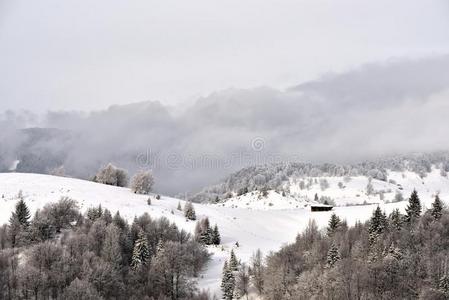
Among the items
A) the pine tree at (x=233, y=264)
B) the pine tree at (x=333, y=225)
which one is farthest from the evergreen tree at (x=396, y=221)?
the pine tree at (x=233, y=264)

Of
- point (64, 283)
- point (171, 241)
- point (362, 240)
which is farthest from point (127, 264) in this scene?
point (362, 240)

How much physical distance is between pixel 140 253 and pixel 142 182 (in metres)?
46.0

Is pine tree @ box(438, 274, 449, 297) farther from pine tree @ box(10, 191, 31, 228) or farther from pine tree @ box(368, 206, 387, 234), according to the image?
pine tree @ box(10, 191, 31, 228)

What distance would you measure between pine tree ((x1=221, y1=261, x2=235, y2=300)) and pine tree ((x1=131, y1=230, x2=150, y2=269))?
1620 cm

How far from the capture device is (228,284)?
105 metres

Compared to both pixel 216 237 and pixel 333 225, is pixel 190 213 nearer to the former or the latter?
pixel 216 237

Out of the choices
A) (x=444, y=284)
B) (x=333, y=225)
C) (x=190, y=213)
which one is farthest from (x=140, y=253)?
(x=444, y=284)

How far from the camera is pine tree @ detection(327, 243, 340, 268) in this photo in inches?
4230

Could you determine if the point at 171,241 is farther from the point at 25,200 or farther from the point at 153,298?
the point at 25,200

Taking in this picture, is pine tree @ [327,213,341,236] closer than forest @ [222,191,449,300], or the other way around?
forest @ [222,191,449,300]

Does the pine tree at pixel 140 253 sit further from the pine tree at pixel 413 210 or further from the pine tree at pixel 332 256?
the pine tree at pixel 413 210

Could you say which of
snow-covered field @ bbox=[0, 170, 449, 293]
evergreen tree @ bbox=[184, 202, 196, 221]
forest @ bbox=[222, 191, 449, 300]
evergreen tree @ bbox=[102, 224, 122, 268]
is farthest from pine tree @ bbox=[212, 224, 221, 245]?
evergreen tree @ bbox=[102, 224, 122, 268]

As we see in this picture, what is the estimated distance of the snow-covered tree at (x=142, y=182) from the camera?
15712 centimetres

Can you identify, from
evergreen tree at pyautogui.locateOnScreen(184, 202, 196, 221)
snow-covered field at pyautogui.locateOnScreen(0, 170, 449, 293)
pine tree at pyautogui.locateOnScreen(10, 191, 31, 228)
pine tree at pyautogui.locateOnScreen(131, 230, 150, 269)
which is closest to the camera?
pine tree at pyautogui.locateOnScreen(131, 230, 150, 269)
